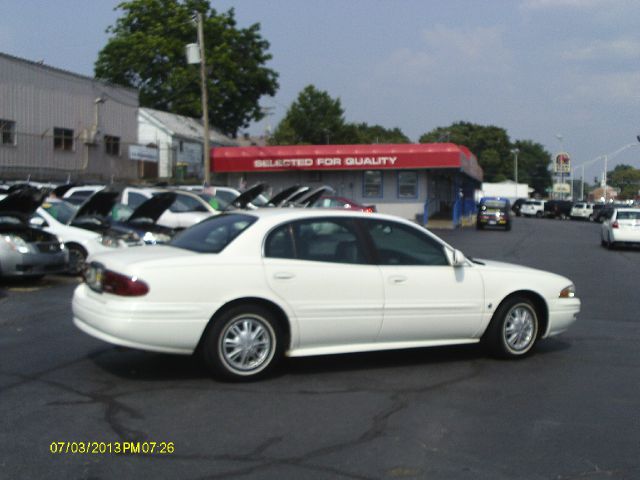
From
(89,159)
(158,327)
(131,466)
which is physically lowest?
(131,466)

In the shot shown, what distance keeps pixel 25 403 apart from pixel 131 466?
1757mm

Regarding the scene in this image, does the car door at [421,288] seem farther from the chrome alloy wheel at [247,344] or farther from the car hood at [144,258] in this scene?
the car hood at [144,258]

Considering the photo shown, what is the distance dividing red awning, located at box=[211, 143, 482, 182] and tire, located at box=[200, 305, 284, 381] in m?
31.1

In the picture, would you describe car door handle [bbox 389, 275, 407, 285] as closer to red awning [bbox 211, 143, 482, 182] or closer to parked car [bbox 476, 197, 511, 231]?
red awning [bbox 211, 143, 482, 182]

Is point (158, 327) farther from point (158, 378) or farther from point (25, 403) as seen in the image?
point (25, 403)

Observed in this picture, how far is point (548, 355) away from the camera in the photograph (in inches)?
335

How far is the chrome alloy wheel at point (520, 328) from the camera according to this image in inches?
316

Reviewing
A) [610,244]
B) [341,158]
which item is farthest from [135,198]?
[341,158]

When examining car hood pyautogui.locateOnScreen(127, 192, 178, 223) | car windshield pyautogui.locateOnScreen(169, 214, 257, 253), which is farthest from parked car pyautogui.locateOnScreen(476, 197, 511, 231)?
car windshield pyautogui.locateOnScreen(169, 214, 257, 253)

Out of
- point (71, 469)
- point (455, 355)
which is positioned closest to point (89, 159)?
point (455, 355)

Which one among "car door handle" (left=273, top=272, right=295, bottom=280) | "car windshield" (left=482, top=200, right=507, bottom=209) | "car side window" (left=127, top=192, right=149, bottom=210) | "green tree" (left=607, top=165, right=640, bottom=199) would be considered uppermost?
"green tree" (left=607, top=165, right=640, bottom=199)

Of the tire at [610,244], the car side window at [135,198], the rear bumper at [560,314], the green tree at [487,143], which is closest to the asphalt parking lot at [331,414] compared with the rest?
the rear bumper at [560,314]

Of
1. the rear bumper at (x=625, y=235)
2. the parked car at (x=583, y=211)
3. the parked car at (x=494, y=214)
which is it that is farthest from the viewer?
the parked car at (x=583, y=211)

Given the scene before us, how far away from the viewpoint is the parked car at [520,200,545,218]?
7356cm
